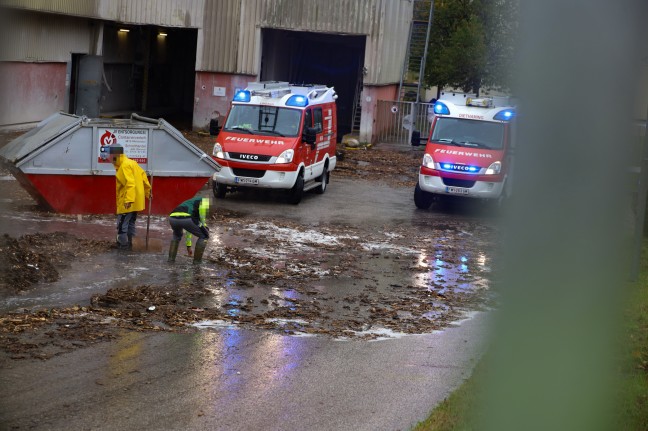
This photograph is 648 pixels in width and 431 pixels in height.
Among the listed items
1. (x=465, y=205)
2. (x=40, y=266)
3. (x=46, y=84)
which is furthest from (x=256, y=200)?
(x=46, y=84)

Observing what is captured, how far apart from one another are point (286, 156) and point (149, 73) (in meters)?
23.3

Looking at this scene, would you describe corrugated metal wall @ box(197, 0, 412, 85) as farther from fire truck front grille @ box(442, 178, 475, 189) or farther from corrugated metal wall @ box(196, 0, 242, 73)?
fire truck front grille @ box(442, 178, 475, 189)

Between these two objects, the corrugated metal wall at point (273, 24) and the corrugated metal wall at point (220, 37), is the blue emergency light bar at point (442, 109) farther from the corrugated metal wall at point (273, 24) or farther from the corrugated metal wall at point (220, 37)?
the corrugated metal wall at point (220, 37)

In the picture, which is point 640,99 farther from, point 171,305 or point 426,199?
point 426,199

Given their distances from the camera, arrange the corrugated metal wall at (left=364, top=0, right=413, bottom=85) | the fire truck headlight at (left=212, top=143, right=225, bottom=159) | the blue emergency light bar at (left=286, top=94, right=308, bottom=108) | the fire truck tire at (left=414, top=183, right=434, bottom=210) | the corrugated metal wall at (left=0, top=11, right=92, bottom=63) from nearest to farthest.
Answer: the fire truck headlight at (left=212, top=143, right=225, bottom=159)
the blue emergency light bar at (left=286, top=94, right=308, bottom=108)
the fire truck tire at (left=414, top=183, right=434, bottom=210)
the corrugated metal wall at (left=0, top=11, right=92, bottom=63)
the corrugated metal wall at (left=364, top=0, right=413, bottom=85)

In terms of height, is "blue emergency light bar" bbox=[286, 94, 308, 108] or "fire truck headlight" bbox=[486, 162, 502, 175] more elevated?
"blue emergency light bar" bbox=[286, 94, 308, 108]

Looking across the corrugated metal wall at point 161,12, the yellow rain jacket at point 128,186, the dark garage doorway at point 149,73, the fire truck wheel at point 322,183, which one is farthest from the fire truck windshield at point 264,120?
the dark garage doorway at point 149,73

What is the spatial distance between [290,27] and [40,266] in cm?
2374

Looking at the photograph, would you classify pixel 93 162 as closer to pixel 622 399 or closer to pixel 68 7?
pixel 622 399

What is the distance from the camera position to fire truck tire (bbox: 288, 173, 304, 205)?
2066 cm

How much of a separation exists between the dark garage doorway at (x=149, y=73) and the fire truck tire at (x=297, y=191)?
16.4m

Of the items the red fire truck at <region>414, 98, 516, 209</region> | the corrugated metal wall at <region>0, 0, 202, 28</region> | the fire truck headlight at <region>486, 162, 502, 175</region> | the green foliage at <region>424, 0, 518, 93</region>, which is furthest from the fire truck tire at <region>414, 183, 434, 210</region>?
the corrugated metal wall at <region>0, 0, 202, 28</region>

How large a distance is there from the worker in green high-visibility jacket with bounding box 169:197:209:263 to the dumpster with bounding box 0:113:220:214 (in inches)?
109

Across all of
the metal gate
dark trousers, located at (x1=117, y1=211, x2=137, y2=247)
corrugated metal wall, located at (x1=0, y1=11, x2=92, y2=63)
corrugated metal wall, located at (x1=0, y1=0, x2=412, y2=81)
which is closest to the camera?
dark trousers, located at (x1=117, y1=211, x2=137, y2=247)
